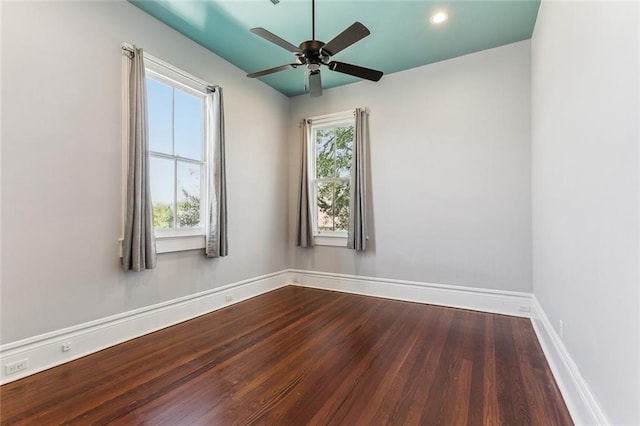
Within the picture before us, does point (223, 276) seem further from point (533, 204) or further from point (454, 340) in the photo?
point (533, 204)

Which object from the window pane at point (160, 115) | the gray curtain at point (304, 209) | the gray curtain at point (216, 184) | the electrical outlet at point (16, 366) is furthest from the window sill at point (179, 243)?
the gray curtain at point (304, 209)

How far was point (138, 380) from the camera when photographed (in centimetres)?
207

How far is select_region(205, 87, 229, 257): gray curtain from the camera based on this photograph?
3.54 m

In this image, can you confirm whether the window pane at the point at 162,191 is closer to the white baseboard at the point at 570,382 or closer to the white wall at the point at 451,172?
the white wall at the point at 451,172

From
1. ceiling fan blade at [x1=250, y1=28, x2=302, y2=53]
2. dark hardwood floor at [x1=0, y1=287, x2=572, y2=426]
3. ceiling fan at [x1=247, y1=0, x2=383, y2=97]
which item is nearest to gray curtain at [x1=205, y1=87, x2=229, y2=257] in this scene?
dark hardwood floor at [x1=0, y1=287, x2=572, y2=426]

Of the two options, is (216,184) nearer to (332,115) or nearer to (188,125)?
(188,125)

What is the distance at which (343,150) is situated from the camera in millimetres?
4684

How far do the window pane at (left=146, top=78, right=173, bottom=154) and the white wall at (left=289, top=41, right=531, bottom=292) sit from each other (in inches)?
96.3

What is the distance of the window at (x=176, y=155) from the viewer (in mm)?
3086

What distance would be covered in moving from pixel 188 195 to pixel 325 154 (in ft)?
7.53

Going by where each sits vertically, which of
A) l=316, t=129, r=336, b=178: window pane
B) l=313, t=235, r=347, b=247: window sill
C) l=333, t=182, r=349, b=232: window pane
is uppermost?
l=316, t=129, r=336, b=178: window pane

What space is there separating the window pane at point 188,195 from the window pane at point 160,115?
284 millimetres

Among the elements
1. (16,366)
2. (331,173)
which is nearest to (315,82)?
(331,173)

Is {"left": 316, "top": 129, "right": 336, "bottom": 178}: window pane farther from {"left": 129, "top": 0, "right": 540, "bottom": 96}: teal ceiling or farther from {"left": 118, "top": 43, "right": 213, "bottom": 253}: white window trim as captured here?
{"left": 118, "top": 43, "right": 213, "bottom": 253}: white window trim
